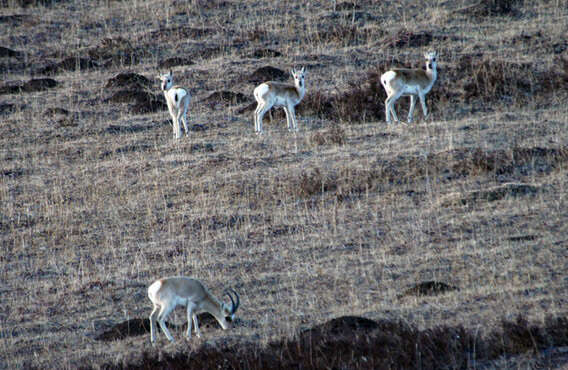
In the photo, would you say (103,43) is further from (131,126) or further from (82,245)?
(82,245)

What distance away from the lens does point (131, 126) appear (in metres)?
19.6

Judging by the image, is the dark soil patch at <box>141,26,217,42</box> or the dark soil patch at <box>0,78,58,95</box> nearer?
the dark soil patch at <box>0,78,58,95</box>

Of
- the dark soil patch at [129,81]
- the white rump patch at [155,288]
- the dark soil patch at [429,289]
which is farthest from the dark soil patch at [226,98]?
the white rump patch at [155,288]

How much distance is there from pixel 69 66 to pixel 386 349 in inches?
730

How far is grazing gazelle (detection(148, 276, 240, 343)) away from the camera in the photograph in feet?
31.6

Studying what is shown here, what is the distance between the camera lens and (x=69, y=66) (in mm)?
24875

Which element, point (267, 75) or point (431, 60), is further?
point (267, 75)

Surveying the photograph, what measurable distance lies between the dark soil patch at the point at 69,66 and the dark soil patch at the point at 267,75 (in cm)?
529

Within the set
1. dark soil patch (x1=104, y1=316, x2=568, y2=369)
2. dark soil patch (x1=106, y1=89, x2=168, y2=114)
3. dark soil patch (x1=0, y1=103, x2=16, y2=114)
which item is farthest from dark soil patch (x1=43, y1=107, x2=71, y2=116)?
dark soil patch (x1=104, y1=316, x2=568, y2=369)

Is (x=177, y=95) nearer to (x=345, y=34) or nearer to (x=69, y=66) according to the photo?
(x=69, y=66)

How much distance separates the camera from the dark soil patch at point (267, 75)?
72.2ft

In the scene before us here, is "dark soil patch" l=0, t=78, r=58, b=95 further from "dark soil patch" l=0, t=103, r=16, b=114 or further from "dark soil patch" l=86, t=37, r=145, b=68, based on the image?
"dark soil patch" l=86, t=37, r=145, b=68

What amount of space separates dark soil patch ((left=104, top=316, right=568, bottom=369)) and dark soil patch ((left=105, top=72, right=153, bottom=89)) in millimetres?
14284

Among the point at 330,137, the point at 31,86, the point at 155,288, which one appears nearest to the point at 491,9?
the point at 330,137
